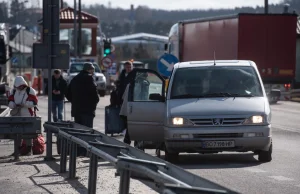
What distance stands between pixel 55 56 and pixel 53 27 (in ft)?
1.81

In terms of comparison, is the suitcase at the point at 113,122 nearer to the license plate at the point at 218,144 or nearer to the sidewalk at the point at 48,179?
the sidewalk at the point at 48,179

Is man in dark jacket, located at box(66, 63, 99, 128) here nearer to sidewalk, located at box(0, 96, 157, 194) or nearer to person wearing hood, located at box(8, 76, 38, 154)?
person wearing hood, located at box(8, 76, 38, 154)

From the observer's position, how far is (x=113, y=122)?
71.0 ft

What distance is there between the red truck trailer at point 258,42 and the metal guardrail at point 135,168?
2384cm

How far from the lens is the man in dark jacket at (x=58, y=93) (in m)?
24.4

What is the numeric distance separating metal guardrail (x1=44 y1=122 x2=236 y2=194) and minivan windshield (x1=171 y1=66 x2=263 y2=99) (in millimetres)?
2665

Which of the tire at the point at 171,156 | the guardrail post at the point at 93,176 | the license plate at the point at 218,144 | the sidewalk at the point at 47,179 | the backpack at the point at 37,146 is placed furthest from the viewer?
the backpack at the point at 37,146

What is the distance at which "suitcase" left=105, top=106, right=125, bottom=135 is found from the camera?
21281 millimetres

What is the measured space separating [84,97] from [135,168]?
9069 millimetres

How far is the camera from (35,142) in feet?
58.9

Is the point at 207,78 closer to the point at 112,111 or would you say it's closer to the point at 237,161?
the point at 237,161

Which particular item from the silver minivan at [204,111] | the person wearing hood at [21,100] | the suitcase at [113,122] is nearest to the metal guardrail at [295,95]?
the suitcase at [113,122]

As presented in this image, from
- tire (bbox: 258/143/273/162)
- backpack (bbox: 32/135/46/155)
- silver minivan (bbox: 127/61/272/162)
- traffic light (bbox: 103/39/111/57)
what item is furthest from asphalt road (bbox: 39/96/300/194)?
traffic light (bbox: 103/39/111/57)

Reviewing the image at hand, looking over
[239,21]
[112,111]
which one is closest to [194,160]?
[112,111]
